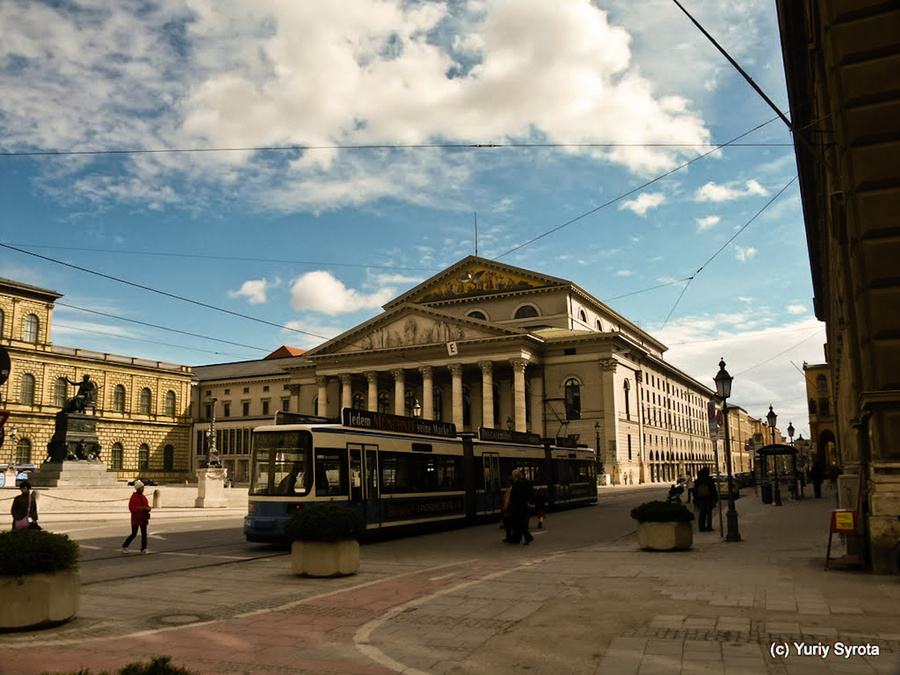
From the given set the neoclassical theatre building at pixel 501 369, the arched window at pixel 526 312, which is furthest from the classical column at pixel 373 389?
the arched window at pixel 526 312

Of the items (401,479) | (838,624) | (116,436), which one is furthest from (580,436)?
(838,624)

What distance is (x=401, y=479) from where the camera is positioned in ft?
70.1

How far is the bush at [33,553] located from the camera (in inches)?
325

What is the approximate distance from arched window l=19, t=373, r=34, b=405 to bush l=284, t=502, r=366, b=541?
2688 inches

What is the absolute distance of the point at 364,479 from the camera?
772 inches

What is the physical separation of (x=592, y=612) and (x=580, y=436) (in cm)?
6655

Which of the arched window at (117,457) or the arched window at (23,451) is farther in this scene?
the arched window at (117,457)

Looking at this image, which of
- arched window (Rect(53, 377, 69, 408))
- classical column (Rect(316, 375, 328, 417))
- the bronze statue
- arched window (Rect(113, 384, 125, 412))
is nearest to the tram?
the bronze statue

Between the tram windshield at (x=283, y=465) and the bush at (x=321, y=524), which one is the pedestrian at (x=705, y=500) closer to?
the tram windshield at (x=283, y=465)

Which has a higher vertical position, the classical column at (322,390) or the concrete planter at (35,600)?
the classical column at (322,390)

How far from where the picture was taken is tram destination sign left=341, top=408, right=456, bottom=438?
64.3ft

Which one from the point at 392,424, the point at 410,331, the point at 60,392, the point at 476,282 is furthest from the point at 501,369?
the point at 392,424

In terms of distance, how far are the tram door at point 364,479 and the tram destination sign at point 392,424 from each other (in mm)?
623

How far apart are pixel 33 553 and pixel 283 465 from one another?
9637 mm
